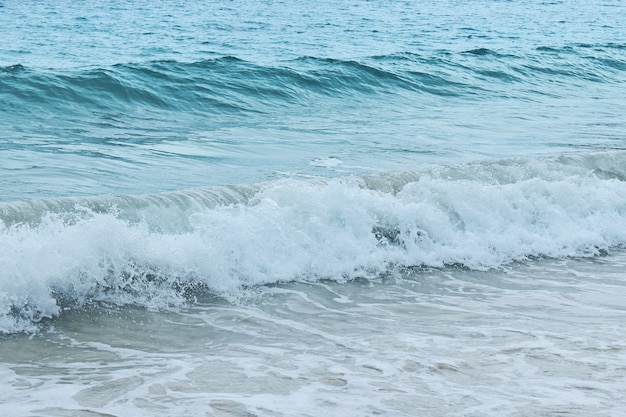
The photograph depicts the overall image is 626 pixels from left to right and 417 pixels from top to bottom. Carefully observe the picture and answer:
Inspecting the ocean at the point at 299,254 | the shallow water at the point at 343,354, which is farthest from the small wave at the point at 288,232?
the shallow water at the point at 343,354

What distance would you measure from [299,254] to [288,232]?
24 centimetres

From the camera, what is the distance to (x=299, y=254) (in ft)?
22.9

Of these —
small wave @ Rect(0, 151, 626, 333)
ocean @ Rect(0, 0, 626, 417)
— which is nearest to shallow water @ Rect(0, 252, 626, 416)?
ocean @ Rect(0, 0, 626, 417)

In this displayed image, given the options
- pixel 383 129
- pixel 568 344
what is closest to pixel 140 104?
pixel 383 129

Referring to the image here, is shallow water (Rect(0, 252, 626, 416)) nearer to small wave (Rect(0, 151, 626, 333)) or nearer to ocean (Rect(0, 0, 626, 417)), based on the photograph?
ocean (Rect(0, 0, 626, 417))

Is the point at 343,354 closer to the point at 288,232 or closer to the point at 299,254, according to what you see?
the point at 299,254

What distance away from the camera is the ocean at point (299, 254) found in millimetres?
4434

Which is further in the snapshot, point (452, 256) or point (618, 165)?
point (618, 165)

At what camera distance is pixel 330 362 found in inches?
189

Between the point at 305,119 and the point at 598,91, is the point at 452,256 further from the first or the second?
the point at 598,91

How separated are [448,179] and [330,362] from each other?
4681mm

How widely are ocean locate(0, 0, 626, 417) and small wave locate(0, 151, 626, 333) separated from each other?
0.02m

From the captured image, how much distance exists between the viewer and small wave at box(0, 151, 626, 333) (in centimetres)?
600

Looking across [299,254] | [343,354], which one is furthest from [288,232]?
[343,354]
